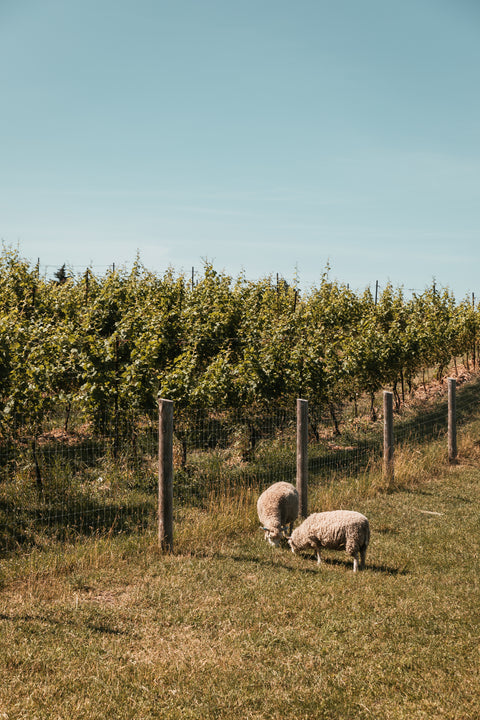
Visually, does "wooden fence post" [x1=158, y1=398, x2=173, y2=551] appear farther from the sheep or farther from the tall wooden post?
the tall wooden post

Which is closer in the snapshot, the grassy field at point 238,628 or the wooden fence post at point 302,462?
the grassy field at point 238,628

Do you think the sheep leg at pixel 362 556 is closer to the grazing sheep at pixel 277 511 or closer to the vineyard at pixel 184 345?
the grazing sheep at pixel 277 511

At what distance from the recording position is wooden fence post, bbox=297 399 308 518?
7.72 meters

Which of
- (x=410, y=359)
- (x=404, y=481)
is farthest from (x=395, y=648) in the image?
(x=410, y=359)

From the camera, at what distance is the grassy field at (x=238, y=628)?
369 centimetres

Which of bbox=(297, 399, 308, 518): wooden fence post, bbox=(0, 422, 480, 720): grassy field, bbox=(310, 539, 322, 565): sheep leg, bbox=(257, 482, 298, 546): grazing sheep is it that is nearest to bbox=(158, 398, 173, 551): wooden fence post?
bbox=(0, 422, 480, 720): grassy field

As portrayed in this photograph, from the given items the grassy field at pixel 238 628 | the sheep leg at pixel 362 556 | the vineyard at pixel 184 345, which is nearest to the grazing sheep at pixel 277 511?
the grassy field at pixel 238 628

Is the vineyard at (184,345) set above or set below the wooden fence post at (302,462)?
above

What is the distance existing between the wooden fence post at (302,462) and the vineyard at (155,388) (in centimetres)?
86

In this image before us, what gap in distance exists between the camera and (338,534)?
5957 mm

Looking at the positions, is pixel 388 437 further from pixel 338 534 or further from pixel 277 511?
pixel 338 534

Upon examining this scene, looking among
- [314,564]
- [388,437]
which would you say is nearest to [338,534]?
[314,564]

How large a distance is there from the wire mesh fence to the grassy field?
2.91 feet

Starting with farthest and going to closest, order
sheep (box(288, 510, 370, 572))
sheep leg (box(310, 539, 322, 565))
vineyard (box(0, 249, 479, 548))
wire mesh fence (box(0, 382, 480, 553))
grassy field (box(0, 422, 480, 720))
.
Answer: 1. vineyard (box(0, 249, 479, 548))
2. wire mesh fence (box(0, 382, 480, 553))
3. sheep leg (box(310, 539, 322, 565))
4. sheep (box(288, 510, 370, 572))
5. grassy field (box(0, 422, 480, 720))
